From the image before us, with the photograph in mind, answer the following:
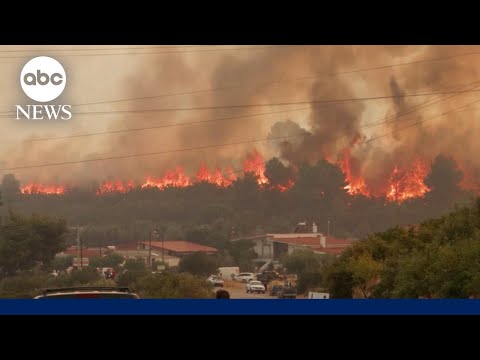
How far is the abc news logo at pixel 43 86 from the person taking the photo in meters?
10.9

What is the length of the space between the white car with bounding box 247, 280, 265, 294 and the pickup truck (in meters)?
0.22

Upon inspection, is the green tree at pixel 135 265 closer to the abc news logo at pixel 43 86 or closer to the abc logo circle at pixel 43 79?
the abc news logo at pixel 43 86

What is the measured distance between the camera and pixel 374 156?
476 inches

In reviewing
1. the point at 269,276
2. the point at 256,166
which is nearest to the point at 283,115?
the point at 256,166

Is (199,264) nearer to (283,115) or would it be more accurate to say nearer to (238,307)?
(283,115)

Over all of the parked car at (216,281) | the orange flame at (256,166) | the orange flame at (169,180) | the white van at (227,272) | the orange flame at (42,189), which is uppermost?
the orange flame at (256,166)

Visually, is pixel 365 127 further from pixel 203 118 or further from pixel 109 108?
pixel 109 108

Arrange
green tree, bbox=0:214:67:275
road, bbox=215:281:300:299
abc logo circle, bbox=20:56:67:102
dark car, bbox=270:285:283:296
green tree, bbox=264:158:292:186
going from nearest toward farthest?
abc logo circle, bbox=20:56:67:102, road, bbox=215:281:300:299, dark car, bbox=270:285:283:296, green tree, bbox=0:214:67:275, green tree, bbox=264:158:292:186

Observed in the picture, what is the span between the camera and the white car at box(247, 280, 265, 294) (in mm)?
11586

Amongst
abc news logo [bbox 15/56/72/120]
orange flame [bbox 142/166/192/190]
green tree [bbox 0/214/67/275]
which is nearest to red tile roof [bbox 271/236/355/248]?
orange flame [bbox 142/166/192/190]

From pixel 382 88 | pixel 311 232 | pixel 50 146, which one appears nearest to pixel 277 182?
pixel 311 232

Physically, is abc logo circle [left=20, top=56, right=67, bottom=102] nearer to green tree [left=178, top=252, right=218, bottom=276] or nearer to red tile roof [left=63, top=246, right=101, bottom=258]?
red tile roof [left=63, top=246, right=101, bottom=258]

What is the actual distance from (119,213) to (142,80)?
1.75 m

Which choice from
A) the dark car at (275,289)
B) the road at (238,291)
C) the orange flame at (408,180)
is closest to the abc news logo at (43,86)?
the road at (238,291)
